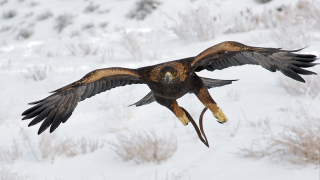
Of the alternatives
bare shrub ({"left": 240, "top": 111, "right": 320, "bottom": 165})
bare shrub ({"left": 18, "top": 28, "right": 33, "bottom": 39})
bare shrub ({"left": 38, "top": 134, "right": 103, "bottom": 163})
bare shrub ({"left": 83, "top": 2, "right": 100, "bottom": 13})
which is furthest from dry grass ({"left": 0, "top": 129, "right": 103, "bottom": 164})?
bare shrub ({"left": 83, "top": 2, "right": 100, "bottom": 13})

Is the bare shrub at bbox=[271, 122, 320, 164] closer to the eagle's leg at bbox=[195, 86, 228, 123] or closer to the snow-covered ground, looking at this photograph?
the snow-covered ground

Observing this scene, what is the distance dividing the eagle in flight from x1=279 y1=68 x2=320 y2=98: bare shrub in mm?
5647

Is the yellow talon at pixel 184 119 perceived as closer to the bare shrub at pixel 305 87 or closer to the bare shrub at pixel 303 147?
the bare shrub at pixel 303 147

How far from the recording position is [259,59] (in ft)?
8.05

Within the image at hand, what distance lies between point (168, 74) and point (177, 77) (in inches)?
3.1

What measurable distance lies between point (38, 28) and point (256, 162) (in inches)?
883

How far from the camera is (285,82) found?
26.9ft

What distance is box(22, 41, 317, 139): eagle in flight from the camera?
202 cm

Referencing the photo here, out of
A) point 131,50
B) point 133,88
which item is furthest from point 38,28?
point 133,88

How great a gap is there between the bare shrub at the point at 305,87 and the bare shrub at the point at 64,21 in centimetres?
1903

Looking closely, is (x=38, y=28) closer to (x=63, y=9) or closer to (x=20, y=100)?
(x=63, y=9)

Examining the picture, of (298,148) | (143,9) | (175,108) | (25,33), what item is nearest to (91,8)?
(143,9)

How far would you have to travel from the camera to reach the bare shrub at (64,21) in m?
23.6

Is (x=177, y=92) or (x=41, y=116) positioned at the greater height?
(x=177, y=92)
